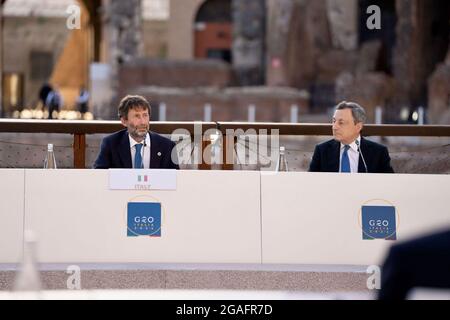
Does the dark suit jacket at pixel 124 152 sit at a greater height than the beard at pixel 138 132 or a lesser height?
lesser

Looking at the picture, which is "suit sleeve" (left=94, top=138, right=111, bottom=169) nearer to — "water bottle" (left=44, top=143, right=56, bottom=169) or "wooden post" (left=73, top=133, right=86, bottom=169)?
"water bottle" (left=44, top=143, right=56, bottom=169)

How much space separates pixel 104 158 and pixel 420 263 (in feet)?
18.1

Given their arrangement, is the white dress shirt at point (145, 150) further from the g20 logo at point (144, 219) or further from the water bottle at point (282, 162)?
the water bottle at point (282, 162)

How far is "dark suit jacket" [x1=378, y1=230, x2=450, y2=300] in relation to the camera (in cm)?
203

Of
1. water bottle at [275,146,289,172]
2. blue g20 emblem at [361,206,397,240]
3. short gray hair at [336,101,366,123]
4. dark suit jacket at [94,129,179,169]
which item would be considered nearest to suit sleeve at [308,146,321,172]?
short gray hair at [336,101,366,123]

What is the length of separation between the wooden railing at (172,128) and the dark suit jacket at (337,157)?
0.92m

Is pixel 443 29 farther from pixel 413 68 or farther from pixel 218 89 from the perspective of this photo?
pixel 218 89

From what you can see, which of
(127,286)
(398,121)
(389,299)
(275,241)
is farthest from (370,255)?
(398,121)

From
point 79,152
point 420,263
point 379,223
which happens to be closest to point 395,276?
point 420,263

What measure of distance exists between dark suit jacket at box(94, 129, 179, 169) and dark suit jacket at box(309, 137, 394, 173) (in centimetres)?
105

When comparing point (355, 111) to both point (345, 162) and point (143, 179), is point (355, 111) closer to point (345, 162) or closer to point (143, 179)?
point (345, 162)

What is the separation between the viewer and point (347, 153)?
24.4ft

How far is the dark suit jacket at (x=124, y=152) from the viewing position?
293 inches
